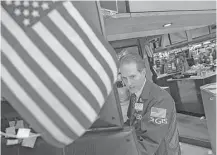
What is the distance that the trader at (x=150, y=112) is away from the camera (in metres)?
1.46

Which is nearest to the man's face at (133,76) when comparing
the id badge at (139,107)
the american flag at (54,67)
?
the id badge at (139,107)

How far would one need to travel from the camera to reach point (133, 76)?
191 cm

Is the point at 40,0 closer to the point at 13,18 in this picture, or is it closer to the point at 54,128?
the point at 13,18

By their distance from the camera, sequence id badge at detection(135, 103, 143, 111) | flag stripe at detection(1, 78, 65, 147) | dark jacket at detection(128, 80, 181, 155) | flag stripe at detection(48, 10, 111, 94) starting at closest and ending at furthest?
flag stripe at detection(1, 78, 65, 147)
flag stripe at detection(48, 10, 111, 94)
dark jacket at detection(128, 80, 181, 155)
id badge at detection(135, 103, 143, 111)

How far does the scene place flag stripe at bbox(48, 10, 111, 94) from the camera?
86 cm

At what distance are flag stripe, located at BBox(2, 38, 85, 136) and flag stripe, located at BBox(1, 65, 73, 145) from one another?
36 mm

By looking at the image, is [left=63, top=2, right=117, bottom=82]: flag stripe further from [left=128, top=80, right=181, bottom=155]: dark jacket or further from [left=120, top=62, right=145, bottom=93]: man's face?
[left=120, top=62, right=145, bottom=93]: man's face

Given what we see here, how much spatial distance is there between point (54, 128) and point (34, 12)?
414 mm

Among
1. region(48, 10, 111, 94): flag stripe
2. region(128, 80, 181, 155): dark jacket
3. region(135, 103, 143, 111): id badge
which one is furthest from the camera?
region(135, 103, 143, 111): id badge

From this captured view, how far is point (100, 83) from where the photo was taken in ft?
2.84

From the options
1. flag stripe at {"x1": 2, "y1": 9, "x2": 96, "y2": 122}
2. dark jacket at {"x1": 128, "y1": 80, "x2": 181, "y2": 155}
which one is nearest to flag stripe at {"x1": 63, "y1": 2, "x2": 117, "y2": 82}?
flag stripe at {"x1": 2, "y1": 9, "x2": 96, "y2": 122}

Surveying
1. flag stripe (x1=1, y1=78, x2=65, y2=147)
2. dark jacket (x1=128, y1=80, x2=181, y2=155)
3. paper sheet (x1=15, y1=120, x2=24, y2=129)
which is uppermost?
flag stripe (x1=1, y1=78, x2=65, y2=147)

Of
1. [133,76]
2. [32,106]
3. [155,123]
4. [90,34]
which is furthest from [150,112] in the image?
[32,106]

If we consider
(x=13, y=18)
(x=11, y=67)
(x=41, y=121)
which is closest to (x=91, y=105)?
Result: (x=41, y=121)
